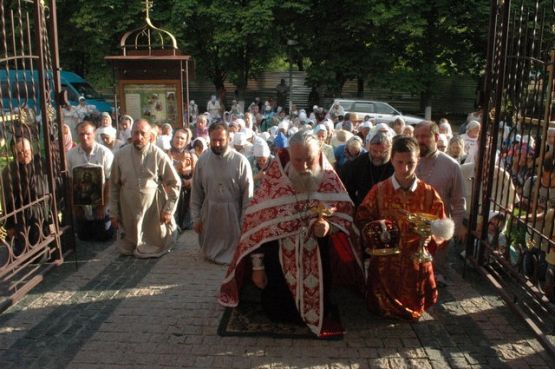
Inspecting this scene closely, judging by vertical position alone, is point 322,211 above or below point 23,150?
below

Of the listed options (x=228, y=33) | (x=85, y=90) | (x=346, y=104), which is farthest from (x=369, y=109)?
(x=85, y=90)

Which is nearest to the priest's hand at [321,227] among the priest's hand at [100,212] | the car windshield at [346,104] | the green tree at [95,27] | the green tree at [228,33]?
the priest's hand at [100,212]

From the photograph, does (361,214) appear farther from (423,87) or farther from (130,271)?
(423,87)

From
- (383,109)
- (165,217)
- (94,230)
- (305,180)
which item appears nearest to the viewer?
(305,180)

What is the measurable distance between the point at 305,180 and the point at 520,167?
243 centimetres

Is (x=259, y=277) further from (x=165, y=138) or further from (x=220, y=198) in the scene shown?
(x=165, y=138)

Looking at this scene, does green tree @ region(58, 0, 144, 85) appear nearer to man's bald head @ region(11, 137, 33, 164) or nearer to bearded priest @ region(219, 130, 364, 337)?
man's bald head @ region(11, 137, 33, 164)

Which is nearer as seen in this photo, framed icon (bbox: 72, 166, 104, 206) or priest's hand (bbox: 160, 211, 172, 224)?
framed icon (bbox: 72, 166, 104, 206)

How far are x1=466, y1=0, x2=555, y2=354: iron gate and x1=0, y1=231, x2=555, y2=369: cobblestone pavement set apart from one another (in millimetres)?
334

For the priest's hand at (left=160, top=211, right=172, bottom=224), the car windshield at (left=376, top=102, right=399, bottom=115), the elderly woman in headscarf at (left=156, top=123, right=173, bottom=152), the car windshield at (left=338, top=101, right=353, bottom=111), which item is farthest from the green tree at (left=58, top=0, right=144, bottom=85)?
the priest's hand at (left=160, top=211, right=172, bottom=224)

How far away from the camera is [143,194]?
6.66 metres

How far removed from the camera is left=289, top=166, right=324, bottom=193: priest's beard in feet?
14.4

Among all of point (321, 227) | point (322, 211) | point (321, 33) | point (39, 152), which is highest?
point (321, 33)

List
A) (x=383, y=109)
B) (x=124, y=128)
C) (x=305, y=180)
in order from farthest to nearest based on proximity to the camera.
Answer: (x=383, y=109), (x=124, y=128), (x=305, y=180)
